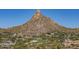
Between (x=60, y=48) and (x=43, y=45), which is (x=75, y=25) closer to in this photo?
(x=60, y=48)

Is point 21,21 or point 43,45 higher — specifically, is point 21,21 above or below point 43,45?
above

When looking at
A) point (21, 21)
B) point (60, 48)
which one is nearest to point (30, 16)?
point (21, 21)

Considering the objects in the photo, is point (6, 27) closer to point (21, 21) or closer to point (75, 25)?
point (21, 21)

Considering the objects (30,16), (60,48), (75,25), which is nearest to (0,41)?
(30,16)
